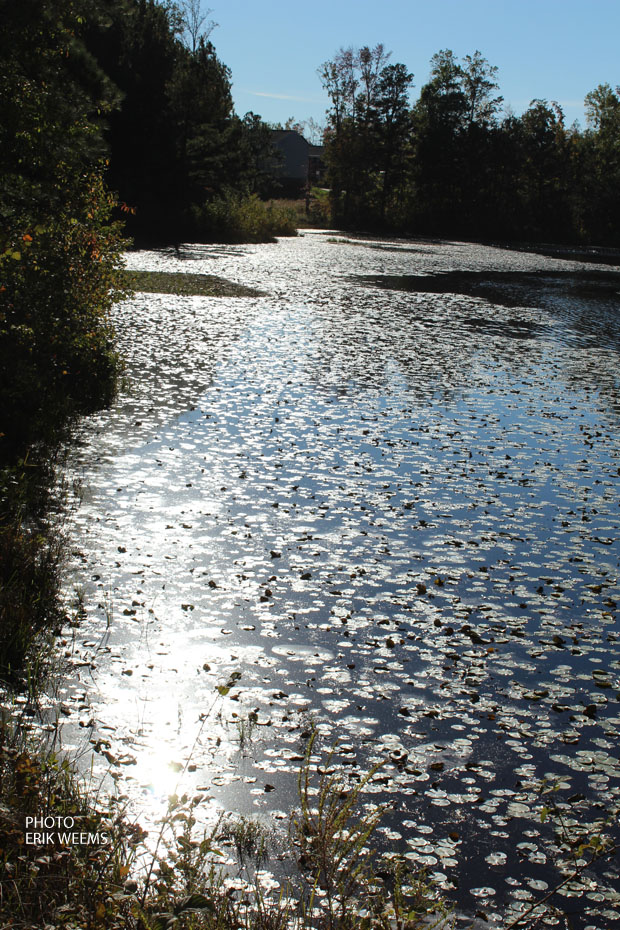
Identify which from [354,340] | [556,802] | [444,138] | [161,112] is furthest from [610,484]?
[444,138]

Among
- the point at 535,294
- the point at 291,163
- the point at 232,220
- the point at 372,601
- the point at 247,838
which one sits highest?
the point at 291,163

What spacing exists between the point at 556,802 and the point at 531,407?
493 inches

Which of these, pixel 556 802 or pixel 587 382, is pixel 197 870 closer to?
pixel 556 802

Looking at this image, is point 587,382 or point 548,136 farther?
point 548,136

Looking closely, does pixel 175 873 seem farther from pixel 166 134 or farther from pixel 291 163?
pixel 291 163

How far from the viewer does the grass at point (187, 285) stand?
29844 millimetres

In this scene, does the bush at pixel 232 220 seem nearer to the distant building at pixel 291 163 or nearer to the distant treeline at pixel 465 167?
the distant treeline at pixel 465 167

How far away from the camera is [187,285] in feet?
103

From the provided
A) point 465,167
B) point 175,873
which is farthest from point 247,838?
point 465,167

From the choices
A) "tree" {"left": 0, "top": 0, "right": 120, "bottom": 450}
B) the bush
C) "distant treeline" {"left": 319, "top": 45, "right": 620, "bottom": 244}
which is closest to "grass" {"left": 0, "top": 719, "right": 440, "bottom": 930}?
"tree" {"left": 0, "top": 0, "right": 120, "bottom": 450}

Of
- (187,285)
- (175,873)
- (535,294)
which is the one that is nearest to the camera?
(175,873)

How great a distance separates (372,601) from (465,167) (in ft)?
271

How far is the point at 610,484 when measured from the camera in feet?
41.0

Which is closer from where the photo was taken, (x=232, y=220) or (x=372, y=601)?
(x=372, y=601)
